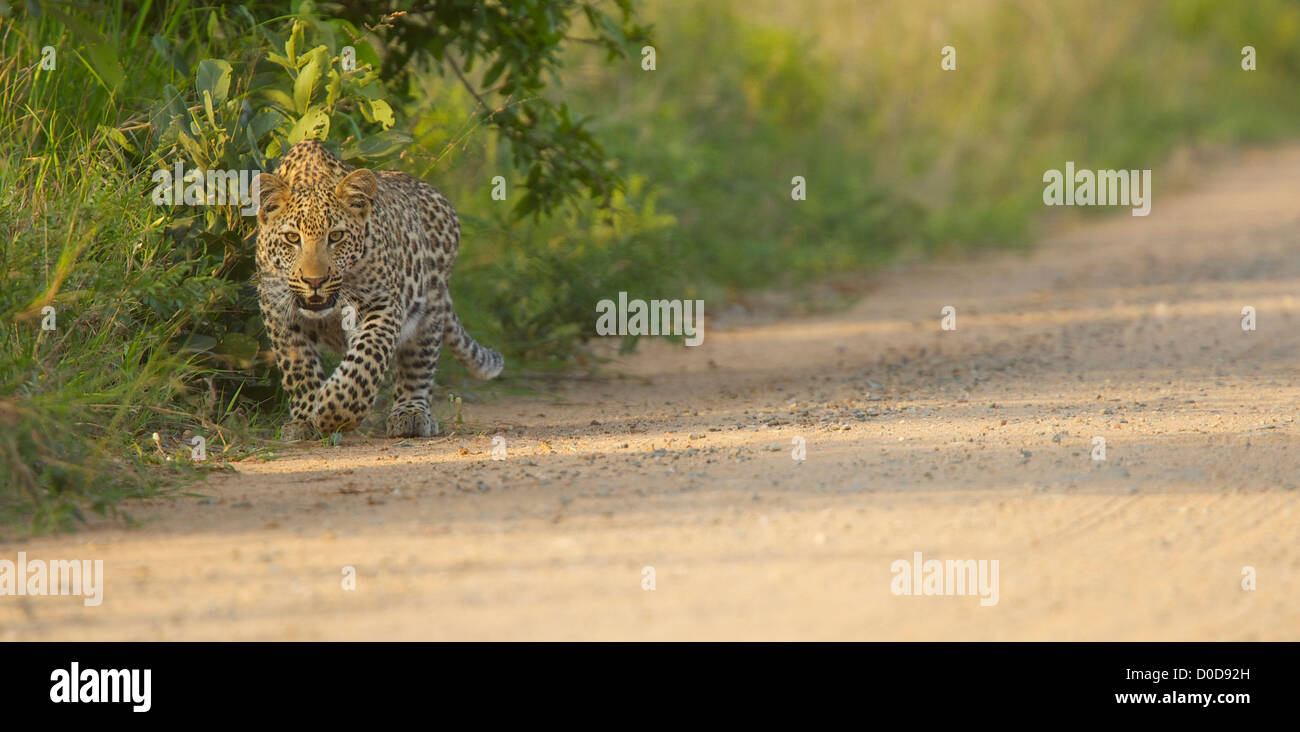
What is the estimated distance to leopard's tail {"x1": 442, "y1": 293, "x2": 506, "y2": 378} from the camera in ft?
26.4

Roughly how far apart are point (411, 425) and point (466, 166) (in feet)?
13.6

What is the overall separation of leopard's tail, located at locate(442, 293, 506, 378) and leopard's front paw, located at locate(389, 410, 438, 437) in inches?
27.3

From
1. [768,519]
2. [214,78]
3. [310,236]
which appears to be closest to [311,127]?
[214,78]

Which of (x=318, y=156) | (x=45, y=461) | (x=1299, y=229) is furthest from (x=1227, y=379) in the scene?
(x=1299, y=229)

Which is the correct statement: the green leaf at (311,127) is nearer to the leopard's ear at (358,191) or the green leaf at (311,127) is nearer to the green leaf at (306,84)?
the green leaf at (306,84)

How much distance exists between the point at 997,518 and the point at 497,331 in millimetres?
5146

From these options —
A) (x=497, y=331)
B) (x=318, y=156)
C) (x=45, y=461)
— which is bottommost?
(x=45, y=461)

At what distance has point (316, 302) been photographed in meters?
6.88

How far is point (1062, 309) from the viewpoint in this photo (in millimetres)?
11961

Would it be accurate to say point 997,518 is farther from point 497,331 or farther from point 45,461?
point 497,331

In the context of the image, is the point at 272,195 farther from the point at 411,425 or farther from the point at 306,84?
the point at 411,425

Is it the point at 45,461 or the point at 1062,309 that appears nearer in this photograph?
the point at 45,461

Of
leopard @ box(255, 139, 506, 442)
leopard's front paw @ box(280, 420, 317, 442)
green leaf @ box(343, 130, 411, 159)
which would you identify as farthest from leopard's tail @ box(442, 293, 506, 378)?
leopard's front paw @ box(280, 420, 317, 442)
